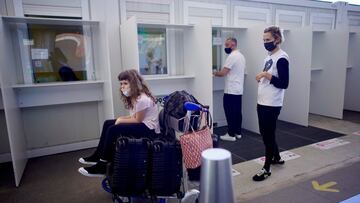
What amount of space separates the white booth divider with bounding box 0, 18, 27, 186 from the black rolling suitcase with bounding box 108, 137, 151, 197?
1394mm

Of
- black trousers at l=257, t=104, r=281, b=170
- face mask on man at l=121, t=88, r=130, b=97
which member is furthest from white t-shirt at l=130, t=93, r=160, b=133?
black trousers at l=257, t=104, r=281, b=170

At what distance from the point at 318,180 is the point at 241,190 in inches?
32.2

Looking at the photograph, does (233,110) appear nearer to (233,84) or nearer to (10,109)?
(233,84)

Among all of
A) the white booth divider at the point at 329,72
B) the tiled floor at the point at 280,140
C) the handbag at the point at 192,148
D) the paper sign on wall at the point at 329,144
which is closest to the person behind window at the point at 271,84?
the tiled floor at the point at 280,140

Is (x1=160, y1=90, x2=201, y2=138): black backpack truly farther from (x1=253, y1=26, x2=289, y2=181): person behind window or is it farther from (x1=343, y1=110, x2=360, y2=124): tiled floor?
(x1=343, y1=110, x2=360, y2=124): tiled floor

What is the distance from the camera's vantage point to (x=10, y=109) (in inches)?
101

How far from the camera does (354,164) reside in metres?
2.84

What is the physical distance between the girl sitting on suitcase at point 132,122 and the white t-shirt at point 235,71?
1.77 meters

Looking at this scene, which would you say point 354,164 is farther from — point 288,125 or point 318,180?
point 288,125

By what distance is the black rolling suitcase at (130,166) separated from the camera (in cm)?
176

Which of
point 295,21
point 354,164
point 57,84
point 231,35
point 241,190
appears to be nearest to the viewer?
point 241,190

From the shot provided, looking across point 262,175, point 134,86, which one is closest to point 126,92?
point 134,86

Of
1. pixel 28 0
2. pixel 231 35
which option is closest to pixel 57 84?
pixel 28 0

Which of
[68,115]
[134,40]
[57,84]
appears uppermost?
[134,40]
